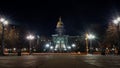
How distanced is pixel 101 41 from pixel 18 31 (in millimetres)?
31619

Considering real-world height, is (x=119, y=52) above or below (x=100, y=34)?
below

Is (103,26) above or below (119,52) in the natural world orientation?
above

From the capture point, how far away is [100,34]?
3880 inches

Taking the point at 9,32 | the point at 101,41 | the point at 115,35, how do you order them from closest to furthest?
1. the point at 115,35
2. the point at 9,32
3. the point at 101,41

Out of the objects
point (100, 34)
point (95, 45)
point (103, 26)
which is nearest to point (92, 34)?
point (100, 34)

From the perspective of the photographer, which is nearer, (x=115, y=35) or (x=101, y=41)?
(x=115, y=35)

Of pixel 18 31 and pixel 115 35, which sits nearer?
pixel 115 35

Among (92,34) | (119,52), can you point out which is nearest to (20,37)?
(92,34)

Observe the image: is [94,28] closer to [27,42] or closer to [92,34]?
[92,34]

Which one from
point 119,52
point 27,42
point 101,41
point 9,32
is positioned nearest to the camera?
point 119,52

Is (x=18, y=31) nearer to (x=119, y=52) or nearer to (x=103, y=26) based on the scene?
(x=103, y=26)

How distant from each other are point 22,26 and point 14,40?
18.6 meters

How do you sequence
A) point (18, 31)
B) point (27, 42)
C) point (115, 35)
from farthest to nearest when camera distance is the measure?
point (27, 42) < point (18, 31) < point (115, 35)

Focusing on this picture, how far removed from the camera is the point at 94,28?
331 ft
